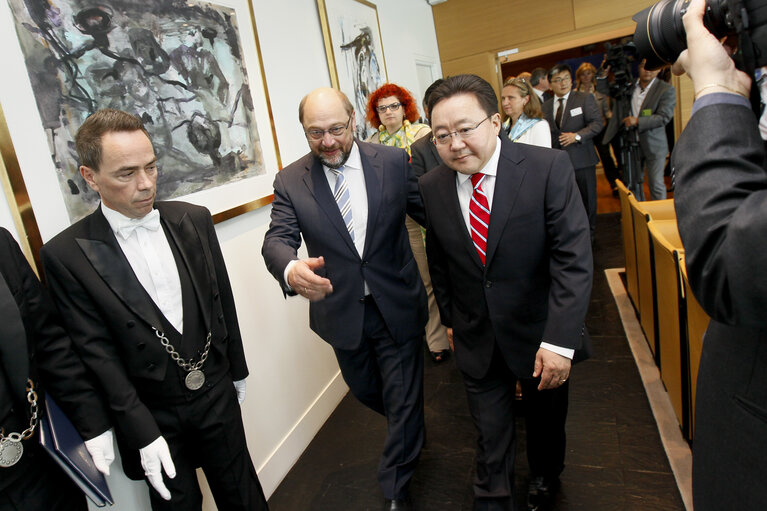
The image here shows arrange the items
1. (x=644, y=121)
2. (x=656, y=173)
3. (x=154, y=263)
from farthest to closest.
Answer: (x=656, y=173) → (x=644, y=121) → (x=154, y=263)

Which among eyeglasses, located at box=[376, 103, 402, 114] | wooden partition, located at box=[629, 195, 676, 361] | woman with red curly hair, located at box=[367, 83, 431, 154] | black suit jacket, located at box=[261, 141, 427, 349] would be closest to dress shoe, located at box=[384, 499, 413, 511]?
black suit jacket, located at box=[261, 141, 427, 349]

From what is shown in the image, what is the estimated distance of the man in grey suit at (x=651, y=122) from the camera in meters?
5.29

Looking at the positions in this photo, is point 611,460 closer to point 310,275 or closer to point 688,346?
point 688,346

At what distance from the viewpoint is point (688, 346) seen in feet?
6.66

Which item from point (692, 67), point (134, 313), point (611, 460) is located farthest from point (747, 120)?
point (611, 460)

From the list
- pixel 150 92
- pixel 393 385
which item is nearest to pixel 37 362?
pixel 150 92

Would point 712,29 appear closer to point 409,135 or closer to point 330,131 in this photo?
point 330,131

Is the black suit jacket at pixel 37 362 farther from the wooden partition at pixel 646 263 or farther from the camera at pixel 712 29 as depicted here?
the wooden partition at pixel 646 263

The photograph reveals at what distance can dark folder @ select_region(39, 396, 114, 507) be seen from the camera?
127 cm

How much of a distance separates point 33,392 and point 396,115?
2824 millimetres

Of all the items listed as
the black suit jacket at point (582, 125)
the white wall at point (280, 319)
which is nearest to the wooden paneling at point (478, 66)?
the black suit jacket at point (582, 125)

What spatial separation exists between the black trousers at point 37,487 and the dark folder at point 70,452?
1.8 inches

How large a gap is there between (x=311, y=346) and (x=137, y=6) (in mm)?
1916

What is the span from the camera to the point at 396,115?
355 cm
